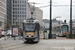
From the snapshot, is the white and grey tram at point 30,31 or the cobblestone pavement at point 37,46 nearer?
the cobblestone pavement at point 37,46

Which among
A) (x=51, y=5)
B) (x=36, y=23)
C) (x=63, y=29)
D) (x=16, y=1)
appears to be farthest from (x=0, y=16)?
(x=36, y=23)

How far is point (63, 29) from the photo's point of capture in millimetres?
31281

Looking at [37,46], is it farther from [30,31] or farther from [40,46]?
[30,31]

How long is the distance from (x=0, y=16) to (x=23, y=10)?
76.9 ft

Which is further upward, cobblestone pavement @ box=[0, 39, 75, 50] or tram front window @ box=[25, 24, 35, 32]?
tram front window @ box=[25, 24, 35, 32]

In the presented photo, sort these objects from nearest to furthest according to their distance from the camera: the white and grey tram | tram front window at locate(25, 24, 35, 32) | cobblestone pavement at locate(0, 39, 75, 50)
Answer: cobblestone pavement at locate(0, 39, 75, 50)
the white and grey tram
tram front window at locate(25, 24, 35, 32)

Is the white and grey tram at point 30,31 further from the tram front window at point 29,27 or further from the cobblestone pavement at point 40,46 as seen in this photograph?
the cobblestone pavement at point 40,46

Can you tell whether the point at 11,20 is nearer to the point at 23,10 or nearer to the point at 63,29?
the point at 23,10

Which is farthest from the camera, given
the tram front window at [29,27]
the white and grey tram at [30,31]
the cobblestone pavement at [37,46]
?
the tram front window at [29,27]

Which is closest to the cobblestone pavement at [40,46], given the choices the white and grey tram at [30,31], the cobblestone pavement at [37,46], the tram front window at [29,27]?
the cobblestone pavement at [37,46]

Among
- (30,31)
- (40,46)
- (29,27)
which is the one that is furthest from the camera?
(29,27)

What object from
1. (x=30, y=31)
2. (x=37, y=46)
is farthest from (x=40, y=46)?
(x=30, y=31)

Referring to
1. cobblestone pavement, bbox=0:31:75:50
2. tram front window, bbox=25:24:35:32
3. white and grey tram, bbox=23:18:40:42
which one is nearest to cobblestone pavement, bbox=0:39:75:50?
cobblestone pavement, bbox=0:31:75:50

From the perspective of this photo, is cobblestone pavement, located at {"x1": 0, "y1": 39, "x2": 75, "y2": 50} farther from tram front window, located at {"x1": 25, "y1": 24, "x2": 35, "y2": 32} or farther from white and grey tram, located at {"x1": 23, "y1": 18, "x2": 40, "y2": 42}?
tram front window, located at {"x1": 25, "y1": 24, "x2": 35, "y2": 32}
